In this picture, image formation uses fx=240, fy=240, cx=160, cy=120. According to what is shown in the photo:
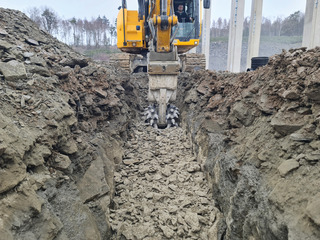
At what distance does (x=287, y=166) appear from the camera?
2.23m

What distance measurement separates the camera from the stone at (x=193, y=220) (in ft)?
10.5

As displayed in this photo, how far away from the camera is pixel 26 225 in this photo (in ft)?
6.48

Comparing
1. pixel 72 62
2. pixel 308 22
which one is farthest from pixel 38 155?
pixel 308 22

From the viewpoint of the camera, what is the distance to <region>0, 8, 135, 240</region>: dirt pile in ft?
6.71

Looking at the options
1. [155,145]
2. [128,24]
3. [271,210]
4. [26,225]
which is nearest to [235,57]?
[128,24]

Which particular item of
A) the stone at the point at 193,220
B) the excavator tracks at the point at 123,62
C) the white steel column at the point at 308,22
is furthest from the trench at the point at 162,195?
the white steel column at the point at 308,22

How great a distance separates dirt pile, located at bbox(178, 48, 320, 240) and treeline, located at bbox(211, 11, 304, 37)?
87.2ft

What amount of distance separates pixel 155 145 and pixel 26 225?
3.84 metres

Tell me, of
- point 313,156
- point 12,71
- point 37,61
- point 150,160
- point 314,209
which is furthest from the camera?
point 150,160

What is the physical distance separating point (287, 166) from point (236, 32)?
11.7 meters

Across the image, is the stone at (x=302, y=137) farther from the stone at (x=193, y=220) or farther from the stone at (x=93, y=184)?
the stone at (x=93, y=184)

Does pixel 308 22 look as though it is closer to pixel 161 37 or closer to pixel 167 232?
pixel 161 37

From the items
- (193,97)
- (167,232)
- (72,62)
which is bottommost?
(167,232)

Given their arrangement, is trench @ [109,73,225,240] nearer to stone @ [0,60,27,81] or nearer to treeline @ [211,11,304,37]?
stone @ [0,60,27,81]
